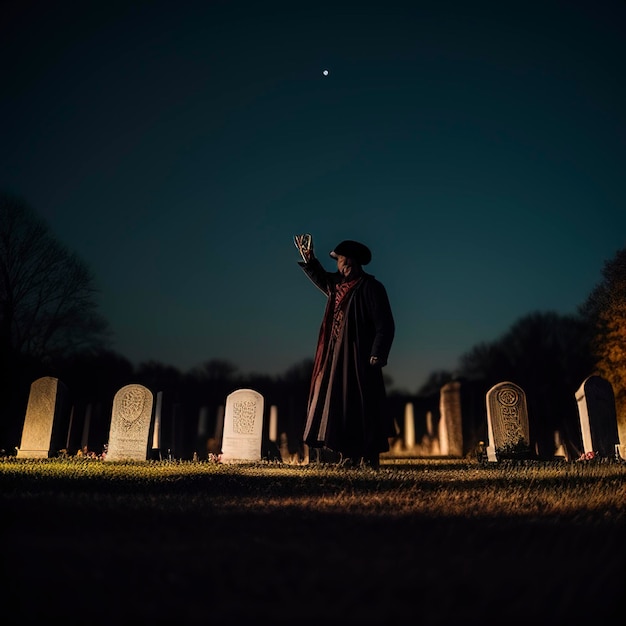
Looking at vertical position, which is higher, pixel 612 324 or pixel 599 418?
pixel 612 324

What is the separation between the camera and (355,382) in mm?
7551

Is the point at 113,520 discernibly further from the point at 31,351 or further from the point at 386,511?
the point at 31,351

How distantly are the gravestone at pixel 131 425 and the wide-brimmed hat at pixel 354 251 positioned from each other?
6429 mm

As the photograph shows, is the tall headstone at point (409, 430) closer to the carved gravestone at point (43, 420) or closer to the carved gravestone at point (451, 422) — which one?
the carved gravestone at point (451, 422)

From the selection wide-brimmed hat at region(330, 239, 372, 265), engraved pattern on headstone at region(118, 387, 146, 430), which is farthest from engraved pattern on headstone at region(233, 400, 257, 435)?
wide-brimmed hat at region(330, 239, 372, 265)

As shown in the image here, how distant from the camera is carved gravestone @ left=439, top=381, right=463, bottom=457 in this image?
65.7 feet

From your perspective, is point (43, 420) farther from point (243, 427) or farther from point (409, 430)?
point (409, 430)

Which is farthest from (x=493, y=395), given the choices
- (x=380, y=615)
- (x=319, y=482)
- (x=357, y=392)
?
(x=380, y=615)

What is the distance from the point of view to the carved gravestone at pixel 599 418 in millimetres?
10719

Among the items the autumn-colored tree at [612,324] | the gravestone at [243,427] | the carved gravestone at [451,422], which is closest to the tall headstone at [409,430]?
the carved gravestone at [451,422]

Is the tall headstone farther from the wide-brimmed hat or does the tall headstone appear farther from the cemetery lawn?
the cemetery lawn

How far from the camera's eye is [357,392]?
295 inches

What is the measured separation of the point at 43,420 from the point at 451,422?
1424 cm

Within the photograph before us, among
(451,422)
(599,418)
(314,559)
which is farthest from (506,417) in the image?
(314,559)
